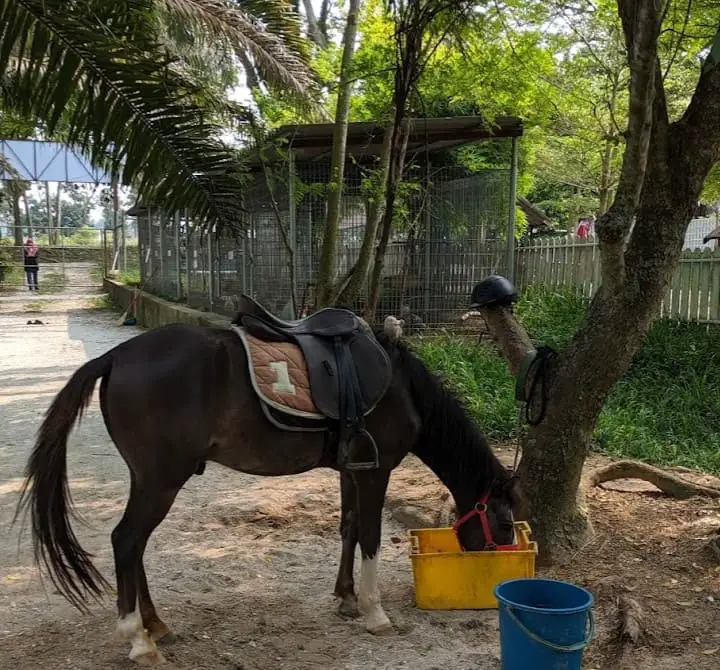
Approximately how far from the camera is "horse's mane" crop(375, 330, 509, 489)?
11.0 feet

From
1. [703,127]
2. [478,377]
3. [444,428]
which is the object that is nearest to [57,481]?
[444,428]

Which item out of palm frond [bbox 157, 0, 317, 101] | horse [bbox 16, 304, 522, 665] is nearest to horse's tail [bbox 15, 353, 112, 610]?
horse [bbox 16, 304, 522, 665]

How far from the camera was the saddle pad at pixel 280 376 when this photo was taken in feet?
9.78

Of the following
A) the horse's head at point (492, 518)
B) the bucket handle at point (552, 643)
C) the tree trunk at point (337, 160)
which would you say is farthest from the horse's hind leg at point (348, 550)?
the tree trunk at point (337, 160)

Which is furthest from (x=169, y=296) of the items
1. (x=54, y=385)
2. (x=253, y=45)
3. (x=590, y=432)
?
(x=590, y=432)

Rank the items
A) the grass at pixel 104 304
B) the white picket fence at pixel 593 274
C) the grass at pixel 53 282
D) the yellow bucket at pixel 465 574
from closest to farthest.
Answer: the yellow bucket at pixel 465 574, the white picket fence at pixel 593 274, the grass at pixel 104 304, the grass at pixel 53 282

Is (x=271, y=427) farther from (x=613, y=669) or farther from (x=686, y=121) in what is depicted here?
(x=686, y=121)

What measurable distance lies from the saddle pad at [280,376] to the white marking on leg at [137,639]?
1042 millimetres

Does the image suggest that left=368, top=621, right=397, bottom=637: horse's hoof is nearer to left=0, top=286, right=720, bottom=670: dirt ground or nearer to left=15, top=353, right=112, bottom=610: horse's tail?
left=0, top=286, right=720, bottom=670: dirt ground

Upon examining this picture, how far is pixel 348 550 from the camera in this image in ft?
11.5

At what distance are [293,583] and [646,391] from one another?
4.98m

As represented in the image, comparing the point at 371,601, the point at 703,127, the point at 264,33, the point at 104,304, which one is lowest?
the point at 371,601

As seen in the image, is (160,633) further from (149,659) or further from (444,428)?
(444,428)

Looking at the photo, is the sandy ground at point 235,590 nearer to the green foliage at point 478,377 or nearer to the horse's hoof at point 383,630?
the horse's hoof at point 383,630
